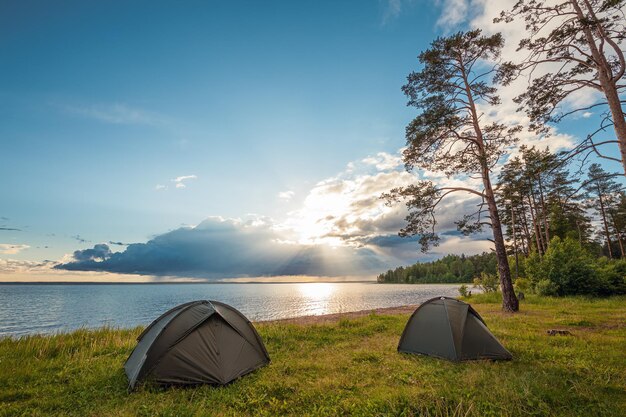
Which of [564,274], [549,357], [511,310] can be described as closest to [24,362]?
[549,357]

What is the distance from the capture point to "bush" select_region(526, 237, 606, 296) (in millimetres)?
24469

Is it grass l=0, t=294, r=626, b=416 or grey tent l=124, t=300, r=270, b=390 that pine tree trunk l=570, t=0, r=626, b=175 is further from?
grey tent l=124, t=300, r=270, b=390

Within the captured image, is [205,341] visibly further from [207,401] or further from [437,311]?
[437,311]

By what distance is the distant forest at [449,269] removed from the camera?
130750 mm

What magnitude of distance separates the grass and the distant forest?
127 m

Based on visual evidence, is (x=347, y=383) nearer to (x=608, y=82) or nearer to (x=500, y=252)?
(x=608, y=82)

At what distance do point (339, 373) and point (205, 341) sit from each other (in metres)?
3.63

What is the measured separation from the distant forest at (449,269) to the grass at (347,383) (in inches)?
5016

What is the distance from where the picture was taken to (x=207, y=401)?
6227 mm

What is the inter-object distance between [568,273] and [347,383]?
27.5 meters

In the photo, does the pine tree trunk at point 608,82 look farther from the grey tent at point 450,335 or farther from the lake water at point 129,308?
the lake water at point 129,308

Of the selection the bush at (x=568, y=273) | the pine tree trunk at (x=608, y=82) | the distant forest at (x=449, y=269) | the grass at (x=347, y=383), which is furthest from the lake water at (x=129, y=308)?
the distant forest at (x=449, y=269)

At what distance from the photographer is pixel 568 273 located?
979 inches

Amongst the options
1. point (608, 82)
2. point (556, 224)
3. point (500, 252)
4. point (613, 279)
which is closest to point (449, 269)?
point (556, 224)
